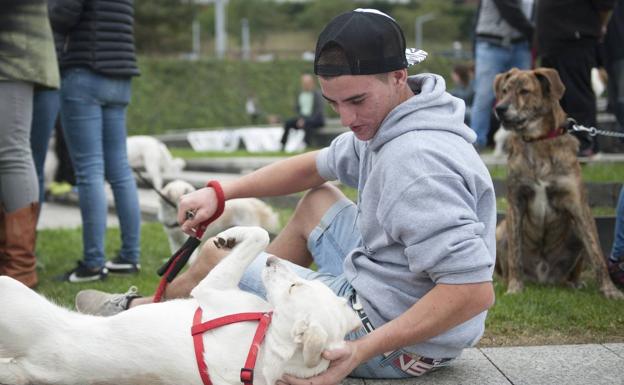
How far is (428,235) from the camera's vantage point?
8.44ft

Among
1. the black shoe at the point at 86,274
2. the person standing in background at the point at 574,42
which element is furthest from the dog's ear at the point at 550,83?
the black shoe at the point at 86,274

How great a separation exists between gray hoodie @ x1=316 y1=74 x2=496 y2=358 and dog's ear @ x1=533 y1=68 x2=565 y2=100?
2.56 m

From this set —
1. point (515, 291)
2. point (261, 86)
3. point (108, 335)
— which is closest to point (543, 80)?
point (515, 291)

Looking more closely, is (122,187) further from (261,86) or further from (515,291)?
(261,86)

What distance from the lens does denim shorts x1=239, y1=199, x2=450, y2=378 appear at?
3023 mm

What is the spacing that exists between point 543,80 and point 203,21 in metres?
113

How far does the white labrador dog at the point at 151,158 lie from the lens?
34.7 ft

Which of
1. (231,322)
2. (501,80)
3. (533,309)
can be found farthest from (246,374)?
(501,80)

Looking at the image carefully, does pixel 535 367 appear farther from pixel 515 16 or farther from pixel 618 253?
pixel 515 16

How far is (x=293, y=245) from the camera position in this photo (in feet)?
11.9

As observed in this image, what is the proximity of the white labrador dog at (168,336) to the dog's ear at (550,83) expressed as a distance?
3.08m

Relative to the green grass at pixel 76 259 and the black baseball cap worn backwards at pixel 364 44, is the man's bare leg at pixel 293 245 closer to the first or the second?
the black baseball cap worn backwards at pixel 364 44

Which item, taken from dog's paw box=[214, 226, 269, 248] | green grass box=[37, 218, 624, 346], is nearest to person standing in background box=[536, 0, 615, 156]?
green grass box=[37, 218, 624, 346]

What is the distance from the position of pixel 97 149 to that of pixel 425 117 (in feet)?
10.4
